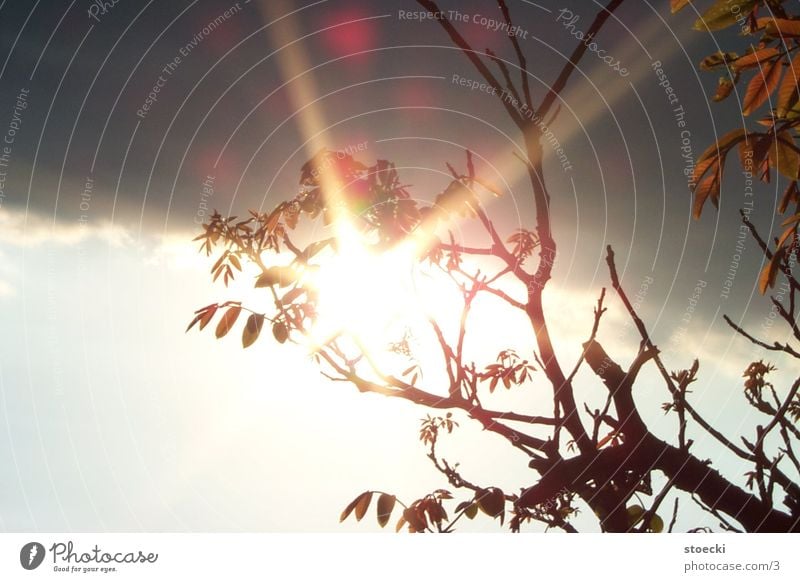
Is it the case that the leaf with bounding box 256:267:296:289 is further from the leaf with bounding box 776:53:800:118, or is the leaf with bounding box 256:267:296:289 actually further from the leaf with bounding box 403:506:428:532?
the leaf with bounding box 776:53:800:118

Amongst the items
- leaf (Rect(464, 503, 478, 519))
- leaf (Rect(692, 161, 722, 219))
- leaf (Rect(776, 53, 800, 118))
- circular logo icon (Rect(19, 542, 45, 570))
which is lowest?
leaf (Rect(464, 503, 478, 519))

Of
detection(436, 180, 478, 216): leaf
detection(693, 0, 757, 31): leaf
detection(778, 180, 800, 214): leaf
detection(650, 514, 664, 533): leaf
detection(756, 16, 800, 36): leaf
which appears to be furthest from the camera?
detection(650, 514, 664, 533): leaf

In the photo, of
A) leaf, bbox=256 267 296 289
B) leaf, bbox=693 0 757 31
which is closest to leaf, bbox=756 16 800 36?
leaf, bbox=693 0 757 31

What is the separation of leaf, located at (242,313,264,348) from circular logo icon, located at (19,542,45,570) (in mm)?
1561

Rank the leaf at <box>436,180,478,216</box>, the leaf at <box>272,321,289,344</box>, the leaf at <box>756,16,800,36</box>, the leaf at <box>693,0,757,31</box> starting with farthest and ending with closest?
the leaf at <box>436,180,478,216</box> < the leaf at <box>272,321,289,344</box> < the leaf at <box>693,0,757,31</box> < the leaf at <box>756,16,800,36</box>

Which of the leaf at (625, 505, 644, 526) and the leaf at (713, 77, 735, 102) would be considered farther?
the leaf at (625, 505, 644, 526)

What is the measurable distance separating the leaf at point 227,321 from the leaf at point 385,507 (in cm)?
104

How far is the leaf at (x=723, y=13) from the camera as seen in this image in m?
1.96

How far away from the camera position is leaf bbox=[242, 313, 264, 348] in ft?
8.38

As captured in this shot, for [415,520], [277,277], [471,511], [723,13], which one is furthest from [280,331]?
[723,13]

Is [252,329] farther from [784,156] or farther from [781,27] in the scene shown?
[781,27]

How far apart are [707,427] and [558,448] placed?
682mm

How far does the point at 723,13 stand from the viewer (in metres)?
2.02

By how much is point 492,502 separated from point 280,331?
1.19 meters
